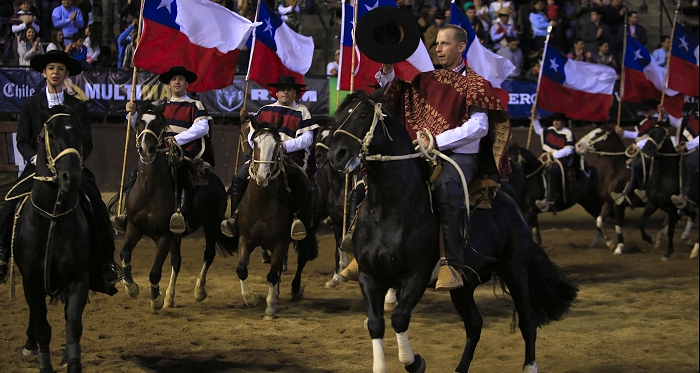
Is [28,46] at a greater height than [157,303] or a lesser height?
greater

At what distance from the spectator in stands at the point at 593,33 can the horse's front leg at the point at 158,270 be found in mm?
14530

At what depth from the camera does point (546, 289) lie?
7484 mm

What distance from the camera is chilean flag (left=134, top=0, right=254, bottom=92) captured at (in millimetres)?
10977

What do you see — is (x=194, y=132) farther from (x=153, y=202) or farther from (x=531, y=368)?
(x=531, y=368)

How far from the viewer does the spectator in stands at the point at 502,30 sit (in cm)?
1995

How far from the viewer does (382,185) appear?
6.17 m

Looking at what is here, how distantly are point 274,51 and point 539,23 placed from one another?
10717mm

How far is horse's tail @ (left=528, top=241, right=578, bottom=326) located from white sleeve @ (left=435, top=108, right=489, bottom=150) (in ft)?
4.75

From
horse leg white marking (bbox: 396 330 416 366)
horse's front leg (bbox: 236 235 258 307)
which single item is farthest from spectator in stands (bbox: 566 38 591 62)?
horse leg white marking (bbox: 396 330 416 366)

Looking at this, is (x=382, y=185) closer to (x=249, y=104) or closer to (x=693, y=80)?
(x=249, y=104)

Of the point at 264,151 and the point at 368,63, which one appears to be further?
the point at 368,63

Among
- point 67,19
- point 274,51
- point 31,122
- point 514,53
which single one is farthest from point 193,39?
point 514,53

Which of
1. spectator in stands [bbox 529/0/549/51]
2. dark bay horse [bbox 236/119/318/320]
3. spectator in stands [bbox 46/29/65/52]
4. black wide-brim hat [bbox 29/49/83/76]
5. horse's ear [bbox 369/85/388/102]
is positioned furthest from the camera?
spectator in stands [bbox 529/0/549/51]

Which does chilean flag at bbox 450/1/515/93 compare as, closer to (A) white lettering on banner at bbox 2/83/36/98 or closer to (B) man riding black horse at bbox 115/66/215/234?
(B) man riding black horse at bbox 115/66/215/234
